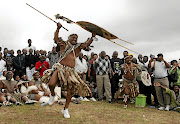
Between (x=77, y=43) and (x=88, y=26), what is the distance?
2.07ft

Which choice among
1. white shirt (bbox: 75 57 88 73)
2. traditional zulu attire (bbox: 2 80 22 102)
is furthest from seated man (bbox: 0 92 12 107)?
white shirt (bbox: 75 57 88 73)

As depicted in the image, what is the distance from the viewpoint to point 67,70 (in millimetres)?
5562

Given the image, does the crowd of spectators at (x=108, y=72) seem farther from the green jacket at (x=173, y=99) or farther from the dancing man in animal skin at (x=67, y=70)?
the dancing man in animal skin at (x=67, y=70)

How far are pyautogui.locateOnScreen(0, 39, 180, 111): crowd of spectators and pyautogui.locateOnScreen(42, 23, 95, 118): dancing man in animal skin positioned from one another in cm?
324

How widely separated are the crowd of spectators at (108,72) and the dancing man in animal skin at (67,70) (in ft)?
10.6

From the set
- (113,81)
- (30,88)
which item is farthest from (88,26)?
(113,81)

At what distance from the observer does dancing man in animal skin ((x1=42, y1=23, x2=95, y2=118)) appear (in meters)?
5.42

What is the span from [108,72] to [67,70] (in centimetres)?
447

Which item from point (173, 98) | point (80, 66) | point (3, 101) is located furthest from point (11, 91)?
Result: point (173, 98)

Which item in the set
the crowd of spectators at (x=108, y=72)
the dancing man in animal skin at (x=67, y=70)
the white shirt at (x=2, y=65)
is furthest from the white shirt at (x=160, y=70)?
the white shirt at (x=2, y=65)

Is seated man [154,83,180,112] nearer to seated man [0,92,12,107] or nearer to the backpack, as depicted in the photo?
the backpack

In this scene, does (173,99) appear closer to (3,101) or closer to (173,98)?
(173,98)

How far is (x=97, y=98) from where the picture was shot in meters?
10.1

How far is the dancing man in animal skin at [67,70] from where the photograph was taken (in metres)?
5.42
